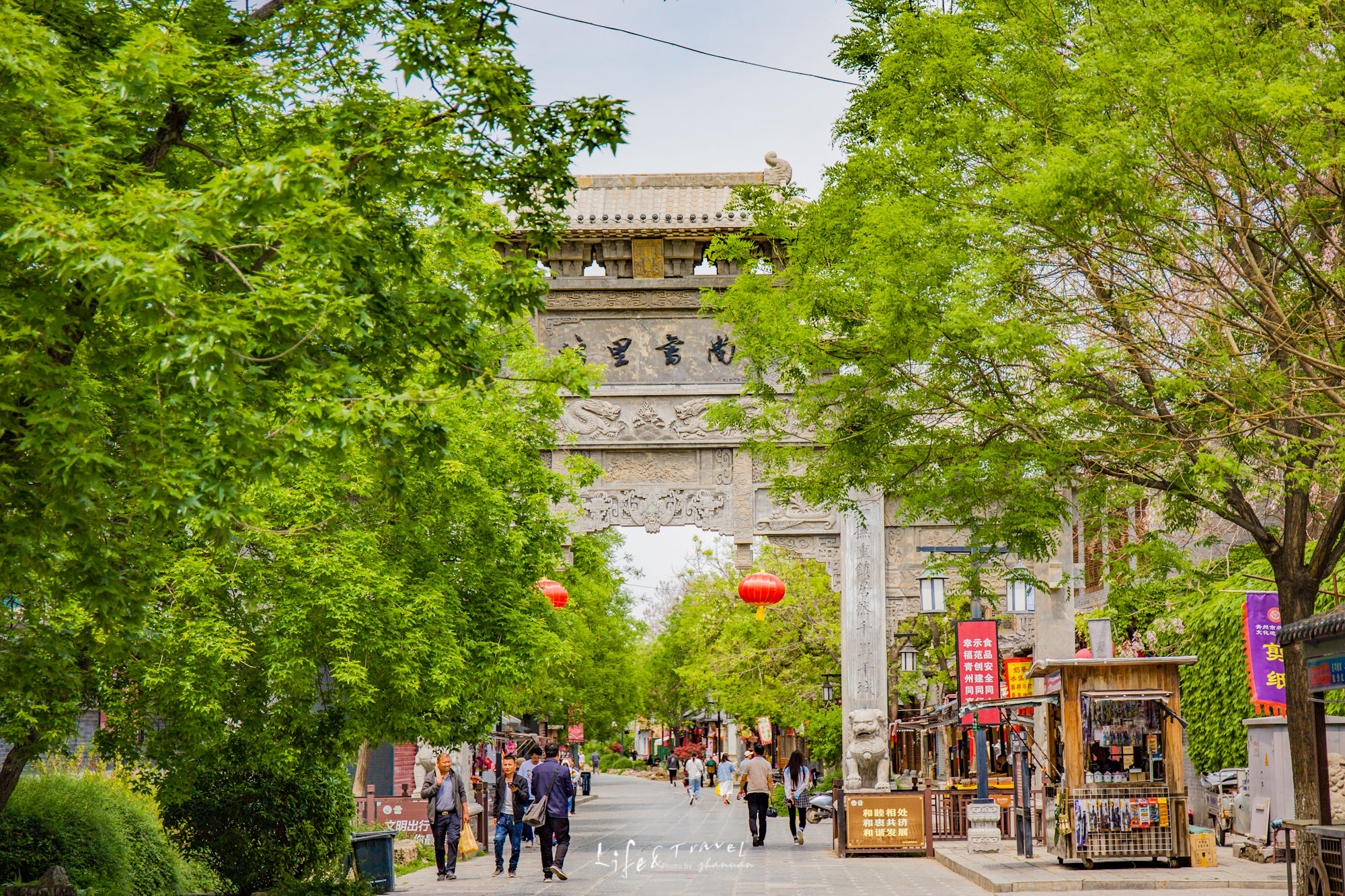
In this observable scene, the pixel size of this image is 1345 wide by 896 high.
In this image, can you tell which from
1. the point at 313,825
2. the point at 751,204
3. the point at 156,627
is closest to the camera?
the point at 156,627

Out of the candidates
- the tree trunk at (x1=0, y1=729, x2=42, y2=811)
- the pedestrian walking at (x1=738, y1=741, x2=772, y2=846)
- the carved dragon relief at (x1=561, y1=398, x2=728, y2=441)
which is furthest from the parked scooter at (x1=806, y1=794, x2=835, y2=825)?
the tree trunk at (x1=0, y1=729, x2=42, y2=811)

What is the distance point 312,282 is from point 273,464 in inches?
38.8

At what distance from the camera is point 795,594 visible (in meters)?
35.9

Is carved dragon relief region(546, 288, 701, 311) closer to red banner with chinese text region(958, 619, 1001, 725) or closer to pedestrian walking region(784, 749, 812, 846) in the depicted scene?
red banner with chinese text region(958, 619, 1001, 725)

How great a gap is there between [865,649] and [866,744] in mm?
1507

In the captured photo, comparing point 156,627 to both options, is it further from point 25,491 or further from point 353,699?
point 25,491

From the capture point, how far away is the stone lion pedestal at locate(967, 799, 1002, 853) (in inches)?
739

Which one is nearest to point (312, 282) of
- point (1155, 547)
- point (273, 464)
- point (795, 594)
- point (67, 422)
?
point (273, 464)

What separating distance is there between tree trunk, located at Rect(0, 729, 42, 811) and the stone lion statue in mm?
12358

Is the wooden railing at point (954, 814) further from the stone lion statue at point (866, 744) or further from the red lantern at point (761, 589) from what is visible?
the red lantern at point (761, 589)

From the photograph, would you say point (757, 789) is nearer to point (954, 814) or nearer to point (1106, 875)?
point (954, 814)

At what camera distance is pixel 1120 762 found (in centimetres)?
1739

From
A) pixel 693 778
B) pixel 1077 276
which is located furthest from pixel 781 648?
pixel 1077 276

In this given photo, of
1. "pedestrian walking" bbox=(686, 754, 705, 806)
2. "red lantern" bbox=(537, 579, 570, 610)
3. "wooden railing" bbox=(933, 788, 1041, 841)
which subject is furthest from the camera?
"pedestrian walking" bbox=(686, 754, 705, 806)
